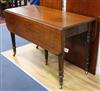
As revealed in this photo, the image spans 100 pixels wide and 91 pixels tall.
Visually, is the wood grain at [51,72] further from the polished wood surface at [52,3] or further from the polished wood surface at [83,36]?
the polished wood surface at [52,3]

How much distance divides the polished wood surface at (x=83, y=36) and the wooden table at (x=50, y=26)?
0.28 feet

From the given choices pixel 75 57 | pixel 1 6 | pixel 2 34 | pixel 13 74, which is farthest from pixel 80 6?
pixel 1 6

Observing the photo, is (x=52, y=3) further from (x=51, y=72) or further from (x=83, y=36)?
(x=51, y=72)

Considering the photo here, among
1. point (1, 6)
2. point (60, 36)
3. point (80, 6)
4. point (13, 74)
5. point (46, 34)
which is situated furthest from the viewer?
point (1, 6)

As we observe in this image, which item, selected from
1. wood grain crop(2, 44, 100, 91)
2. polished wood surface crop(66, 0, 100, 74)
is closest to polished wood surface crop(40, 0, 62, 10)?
polished wood surface crop(66, 0, 100, 74)

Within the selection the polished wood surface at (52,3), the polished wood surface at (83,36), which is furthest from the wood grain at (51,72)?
the polished wood surface at (52,3)

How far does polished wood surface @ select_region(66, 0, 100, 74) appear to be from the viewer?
220cm

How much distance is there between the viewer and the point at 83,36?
2.40 meters

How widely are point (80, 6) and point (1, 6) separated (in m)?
3.24

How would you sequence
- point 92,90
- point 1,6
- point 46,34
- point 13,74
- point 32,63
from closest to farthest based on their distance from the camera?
point 46,34 → point 92,90 → point 13,74 → point 32,63 → point 1,6

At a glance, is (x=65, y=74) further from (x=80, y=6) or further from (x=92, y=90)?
(x=80, y=6)

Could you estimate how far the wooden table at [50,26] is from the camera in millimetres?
1919

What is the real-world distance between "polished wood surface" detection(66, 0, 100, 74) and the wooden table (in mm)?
85

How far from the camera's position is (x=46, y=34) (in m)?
2.03
